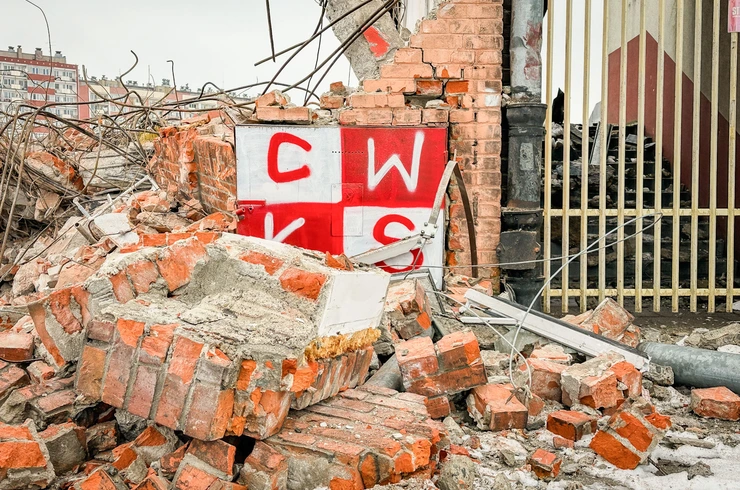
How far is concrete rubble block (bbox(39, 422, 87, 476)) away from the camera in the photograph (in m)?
2.50

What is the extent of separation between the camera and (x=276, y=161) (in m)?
4.61

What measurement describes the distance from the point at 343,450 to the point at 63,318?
4.19 ft

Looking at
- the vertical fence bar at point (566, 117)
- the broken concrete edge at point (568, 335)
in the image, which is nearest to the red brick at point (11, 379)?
the broken concrete edge at point (568, 335)

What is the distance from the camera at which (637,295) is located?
5148 millimetres

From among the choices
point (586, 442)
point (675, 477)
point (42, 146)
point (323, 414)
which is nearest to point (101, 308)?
point (323, 414)

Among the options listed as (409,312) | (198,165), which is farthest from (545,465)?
(198,165)

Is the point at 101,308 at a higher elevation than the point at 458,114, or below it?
below

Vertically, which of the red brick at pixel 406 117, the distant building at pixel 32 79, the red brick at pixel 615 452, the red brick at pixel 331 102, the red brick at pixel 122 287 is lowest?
the red brick at pixel 615 452

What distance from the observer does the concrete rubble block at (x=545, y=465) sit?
2.62 m

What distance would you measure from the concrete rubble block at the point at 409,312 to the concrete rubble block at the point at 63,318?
4.91 feet

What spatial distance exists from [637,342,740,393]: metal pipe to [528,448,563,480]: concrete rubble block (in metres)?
1.38

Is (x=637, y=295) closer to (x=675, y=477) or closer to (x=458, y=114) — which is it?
(x=458, y=114)

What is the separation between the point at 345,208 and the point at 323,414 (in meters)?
2.21

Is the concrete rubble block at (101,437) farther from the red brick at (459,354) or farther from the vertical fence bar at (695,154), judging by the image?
the vertical fence bar at (695,154)
